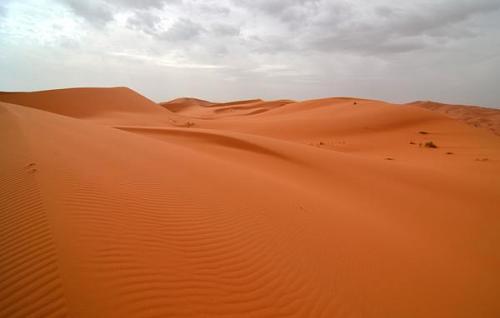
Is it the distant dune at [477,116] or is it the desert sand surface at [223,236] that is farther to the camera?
the distant dune at [477,116]

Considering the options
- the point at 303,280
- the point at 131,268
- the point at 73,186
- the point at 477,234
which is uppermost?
the point at 73,186

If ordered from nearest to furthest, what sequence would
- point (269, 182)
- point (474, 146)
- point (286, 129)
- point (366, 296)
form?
point (366, 296)
point (269, 182)
point (474, 146)
point (286, 129)

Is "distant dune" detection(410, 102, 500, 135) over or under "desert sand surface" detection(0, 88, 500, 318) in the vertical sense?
over

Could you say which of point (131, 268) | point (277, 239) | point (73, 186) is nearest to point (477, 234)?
point (277, 239)

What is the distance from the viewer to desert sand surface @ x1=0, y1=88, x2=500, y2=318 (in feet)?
7.34

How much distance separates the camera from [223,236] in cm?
332

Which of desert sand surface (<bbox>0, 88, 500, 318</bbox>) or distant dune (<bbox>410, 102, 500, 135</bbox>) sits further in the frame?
distant dune (<bbox>410, 102, 500, 135</bbox>)

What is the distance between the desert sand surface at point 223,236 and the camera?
7.34 ft

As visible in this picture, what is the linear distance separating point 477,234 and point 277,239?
12.2 ft

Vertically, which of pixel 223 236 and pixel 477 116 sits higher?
pixel 477 116

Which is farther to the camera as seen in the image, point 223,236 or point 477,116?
point 477,116

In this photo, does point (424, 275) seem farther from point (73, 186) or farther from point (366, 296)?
point (73, 186)

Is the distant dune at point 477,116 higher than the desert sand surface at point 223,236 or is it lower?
higher

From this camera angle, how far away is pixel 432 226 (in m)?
4.98
